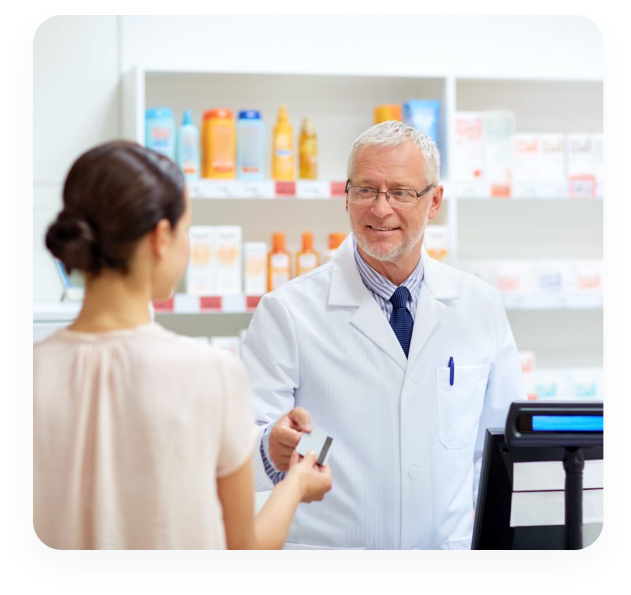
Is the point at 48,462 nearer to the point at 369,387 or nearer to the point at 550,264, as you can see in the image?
the point at 369,387

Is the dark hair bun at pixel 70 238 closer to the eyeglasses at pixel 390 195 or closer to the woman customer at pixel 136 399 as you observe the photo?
the woman customer at pixel 136 399

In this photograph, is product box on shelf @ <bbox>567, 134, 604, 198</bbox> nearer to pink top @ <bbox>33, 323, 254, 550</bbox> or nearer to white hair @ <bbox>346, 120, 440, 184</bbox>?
white hair @ <bbox>346, 120, 440, 184</bbox>

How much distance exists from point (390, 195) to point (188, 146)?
57.9 inches

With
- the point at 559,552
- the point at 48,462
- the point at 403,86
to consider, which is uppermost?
the point at 403,86

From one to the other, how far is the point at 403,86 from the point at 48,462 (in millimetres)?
2785

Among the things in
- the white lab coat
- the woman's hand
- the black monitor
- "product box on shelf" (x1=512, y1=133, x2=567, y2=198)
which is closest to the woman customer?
the woman's hand

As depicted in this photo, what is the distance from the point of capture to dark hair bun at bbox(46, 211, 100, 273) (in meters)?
0.91

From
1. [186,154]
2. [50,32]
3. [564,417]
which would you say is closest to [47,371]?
[564,417]

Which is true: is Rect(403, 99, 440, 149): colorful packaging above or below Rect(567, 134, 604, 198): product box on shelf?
above

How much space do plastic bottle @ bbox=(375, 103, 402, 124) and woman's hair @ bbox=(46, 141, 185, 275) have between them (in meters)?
2.30

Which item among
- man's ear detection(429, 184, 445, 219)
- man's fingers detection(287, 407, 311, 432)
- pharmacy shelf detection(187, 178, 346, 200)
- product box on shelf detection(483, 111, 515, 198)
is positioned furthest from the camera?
product box on shelf detection(483, 111, 515, 198)

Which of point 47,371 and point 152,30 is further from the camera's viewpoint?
point 152,30

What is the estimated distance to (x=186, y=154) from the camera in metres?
2.96

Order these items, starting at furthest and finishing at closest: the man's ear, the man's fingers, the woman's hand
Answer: the man's ear < the man's fingers < the woman's hand
